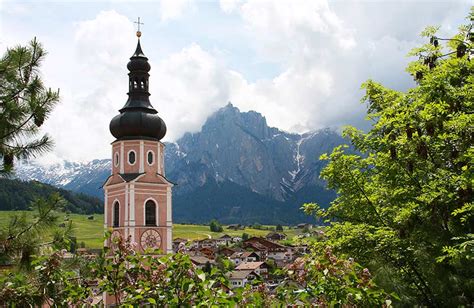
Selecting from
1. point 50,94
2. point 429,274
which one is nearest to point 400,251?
point 429,274

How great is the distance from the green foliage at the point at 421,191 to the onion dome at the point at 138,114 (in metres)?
29.0

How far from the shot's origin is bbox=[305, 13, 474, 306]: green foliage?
12.1 metres

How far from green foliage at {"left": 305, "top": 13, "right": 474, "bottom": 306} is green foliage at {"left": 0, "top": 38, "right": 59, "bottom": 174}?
7.60m

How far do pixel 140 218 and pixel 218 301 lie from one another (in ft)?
127

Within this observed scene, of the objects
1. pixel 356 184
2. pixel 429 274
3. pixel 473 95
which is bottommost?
pixel 429 274

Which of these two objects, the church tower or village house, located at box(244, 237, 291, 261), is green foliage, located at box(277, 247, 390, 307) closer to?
the church tower

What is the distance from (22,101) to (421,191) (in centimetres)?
985

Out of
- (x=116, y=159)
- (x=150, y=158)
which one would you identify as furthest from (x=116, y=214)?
(x=150, y=158)

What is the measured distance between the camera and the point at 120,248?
6359 mm

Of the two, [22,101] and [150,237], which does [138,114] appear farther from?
[22,101]

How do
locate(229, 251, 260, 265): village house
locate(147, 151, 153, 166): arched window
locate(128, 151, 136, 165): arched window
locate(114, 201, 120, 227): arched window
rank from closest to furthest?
locate(114, 201, 120, 227): arched window → locate(128, 151, 136, 165): arched window → locate(147, 151, 153, 166): arched window → locate(229, 251, 260, 265): village house

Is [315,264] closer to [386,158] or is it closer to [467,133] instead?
[467,133]

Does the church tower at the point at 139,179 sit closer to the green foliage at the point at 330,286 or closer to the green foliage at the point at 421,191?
the green foliage at the point at 421,191

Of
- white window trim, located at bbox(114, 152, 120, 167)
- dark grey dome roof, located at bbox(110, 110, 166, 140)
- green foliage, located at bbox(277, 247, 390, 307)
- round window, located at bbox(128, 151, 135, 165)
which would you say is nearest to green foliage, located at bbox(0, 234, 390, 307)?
green foliage, located at bbox(277, 247, 390, 307)
